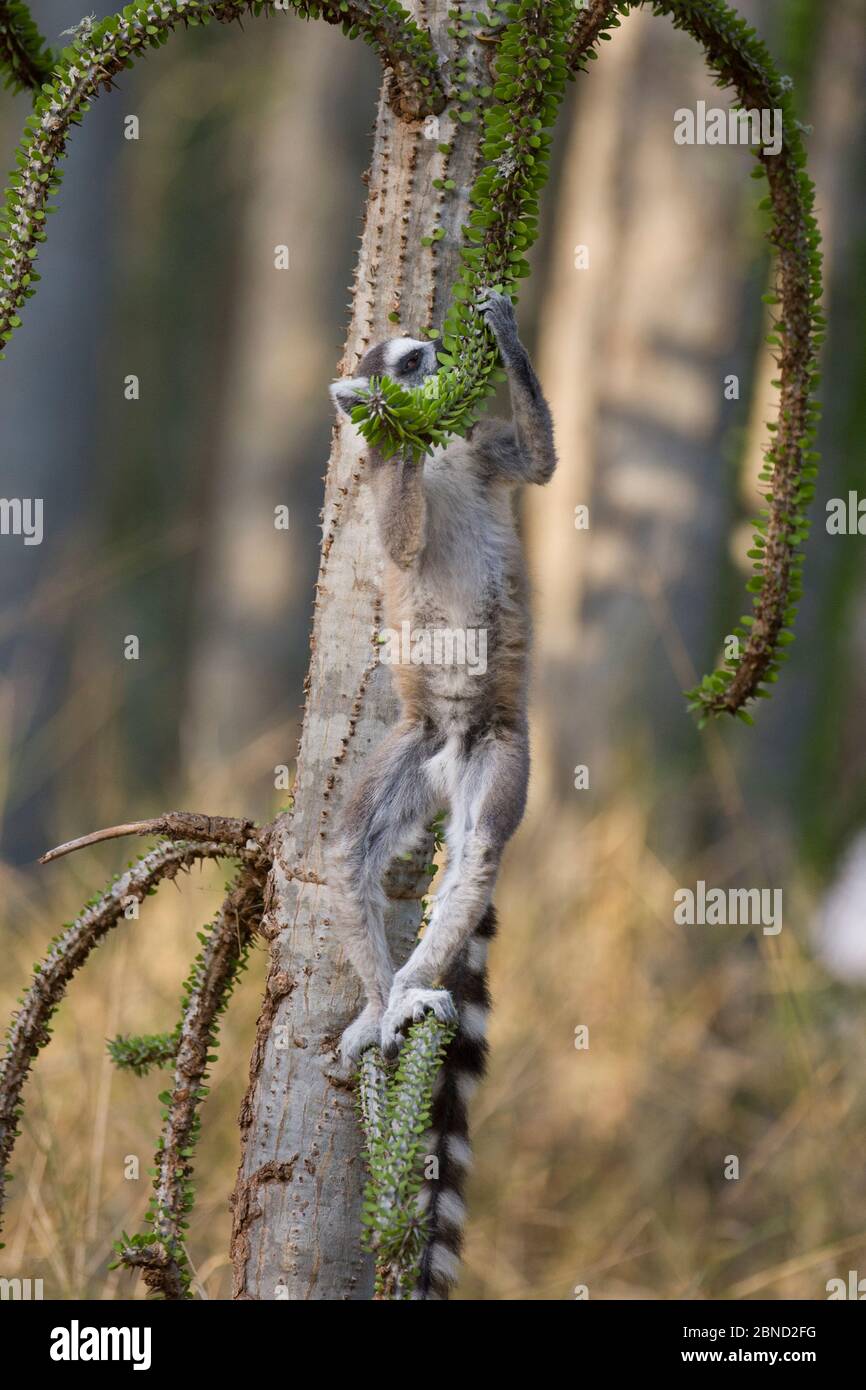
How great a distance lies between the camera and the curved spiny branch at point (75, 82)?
2.20 metres

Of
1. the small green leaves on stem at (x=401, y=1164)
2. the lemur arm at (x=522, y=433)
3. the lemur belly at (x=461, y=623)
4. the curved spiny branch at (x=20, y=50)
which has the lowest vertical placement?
the small green leaves on stem at (x=401, y=1164)

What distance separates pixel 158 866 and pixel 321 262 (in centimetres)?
1066

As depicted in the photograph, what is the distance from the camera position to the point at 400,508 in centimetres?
264

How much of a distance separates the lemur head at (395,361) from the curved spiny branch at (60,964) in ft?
2.94

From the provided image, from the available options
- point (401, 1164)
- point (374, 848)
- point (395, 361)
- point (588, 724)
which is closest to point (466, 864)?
point (374, 848)

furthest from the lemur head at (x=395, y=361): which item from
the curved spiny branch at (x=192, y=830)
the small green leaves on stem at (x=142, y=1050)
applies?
the small green leaves on stem at (x=142, y=1050)

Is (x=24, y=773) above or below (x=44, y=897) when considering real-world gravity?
above

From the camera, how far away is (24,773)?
8.10m

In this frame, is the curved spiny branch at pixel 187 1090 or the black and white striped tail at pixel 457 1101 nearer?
the curved spiny branch at pixel 187 1090

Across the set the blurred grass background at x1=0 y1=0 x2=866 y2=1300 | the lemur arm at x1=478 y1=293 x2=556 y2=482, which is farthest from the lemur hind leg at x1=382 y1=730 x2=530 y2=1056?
the blurred grass background at x1=0 y1=0 x2=866 y2=1300

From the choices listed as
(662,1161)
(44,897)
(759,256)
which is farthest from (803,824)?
(44,897)

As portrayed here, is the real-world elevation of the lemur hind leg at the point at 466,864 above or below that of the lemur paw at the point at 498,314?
below

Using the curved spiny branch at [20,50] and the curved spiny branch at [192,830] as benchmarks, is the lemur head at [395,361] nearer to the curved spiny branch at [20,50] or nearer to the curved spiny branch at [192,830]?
the curved spiny branch at [192,830]
